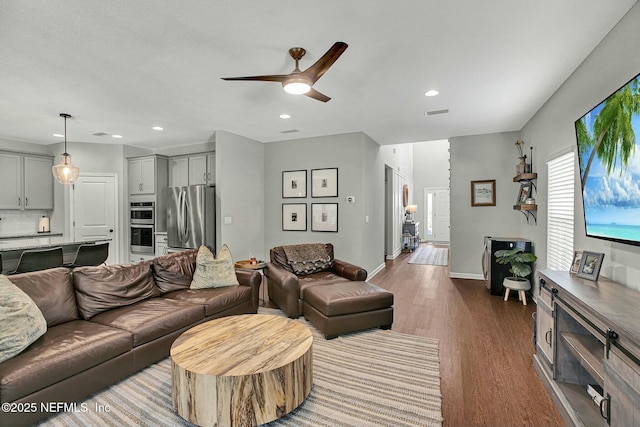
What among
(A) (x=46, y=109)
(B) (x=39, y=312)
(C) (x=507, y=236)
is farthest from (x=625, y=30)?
(A) (x=46, y=109)

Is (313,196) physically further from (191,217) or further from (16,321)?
(16,321)

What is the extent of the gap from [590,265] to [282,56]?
9.62 feet

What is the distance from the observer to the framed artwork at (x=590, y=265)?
2.18m

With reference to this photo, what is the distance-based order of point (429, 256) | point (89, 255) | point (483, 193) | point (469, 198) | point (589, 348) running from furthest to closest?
1. point (429, 256)
2. point (469, 198)
3. point (483, 193)
4. point (89, 255)
5. point (589, 348)

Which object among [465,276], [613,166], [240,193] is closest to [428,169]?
[465,276]

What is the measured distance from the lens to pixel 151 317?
261 cm

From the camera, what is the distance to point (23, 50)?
2.55 meters

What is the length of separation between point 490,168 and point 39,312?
246 inches

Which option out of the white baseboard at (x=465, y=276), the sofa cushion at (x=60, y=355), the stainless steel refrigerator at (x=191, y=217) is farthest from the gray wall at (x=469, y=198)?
the sofa cushion at (x=60, y=355)

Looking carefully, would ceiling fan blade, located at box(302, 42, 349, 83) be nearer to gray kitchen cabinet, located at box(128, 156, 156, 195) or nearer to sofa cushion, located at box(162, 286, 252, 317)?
sofa cushion, located at box(162, 286, 252, 317)

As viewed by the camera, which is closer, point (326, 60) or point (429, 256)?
point (326, 60)

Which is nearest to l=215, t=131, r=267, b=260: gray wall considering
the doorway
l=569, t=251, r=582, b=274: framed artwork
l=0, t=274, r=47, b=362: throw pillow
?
l=0, t=274, r=47, b=362: throw pillow

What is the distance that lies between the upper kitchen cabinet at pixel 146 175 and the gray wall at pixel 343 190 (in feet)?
7.04

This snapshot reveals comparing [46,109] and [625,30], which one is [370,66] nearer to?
[625,30]
